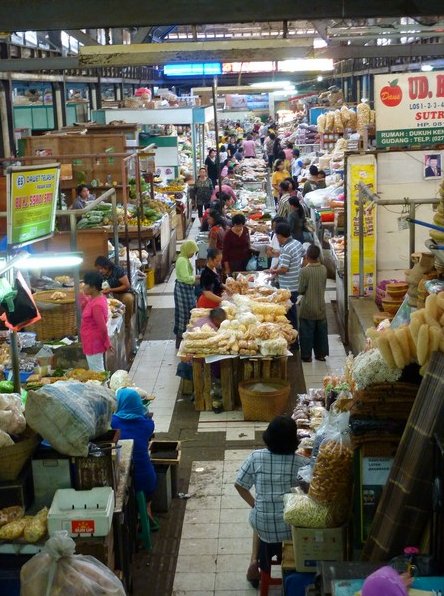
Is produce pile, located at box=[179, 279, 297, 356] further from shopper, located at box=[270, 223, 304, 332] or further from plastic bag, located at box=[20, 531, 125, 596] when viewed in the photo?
plastic bag, located at box=[20, 531, 125, 596]

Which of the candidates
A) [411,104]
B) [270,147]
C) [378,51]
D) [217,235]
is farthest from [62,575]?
[270,147]

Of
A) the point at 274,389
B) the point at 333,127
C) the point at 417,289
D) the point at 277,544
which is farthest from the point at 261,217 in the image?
the point at 277,544

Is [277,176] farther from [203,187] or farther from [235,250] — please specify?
[235,250]

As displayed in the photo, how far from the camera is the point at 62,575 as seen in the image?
4598 mm

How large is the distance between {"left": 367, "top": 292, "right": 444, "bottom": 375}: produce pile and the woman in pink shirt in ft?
15.6

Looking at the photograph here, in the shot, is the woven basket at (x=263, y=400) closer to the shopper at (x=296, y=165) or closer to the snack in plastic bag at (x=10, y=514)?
the snack in plastic bag at (x=10, y=514)

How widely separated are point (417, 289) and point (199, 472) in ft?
9.73

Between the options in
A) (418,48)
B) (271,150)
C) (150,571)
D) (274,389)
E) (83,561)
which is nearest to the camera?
(83,561)

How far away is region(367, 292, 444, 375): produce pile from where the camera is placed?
4547 millimetres

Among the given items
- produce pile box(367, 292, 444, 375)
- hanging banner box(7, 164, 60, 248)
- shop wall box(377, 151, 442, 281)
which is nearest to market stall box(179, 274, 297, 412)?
shop wall box(377, 151, 442, 281)

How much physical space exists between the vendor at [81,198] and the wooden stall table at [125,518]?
8.39 m

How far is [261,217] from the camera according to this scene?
60.7 feet

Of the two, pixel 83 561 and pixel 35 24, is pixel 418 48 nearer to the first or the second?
pixel 35 24

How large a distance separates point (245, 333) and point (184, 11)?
5.58 metres
